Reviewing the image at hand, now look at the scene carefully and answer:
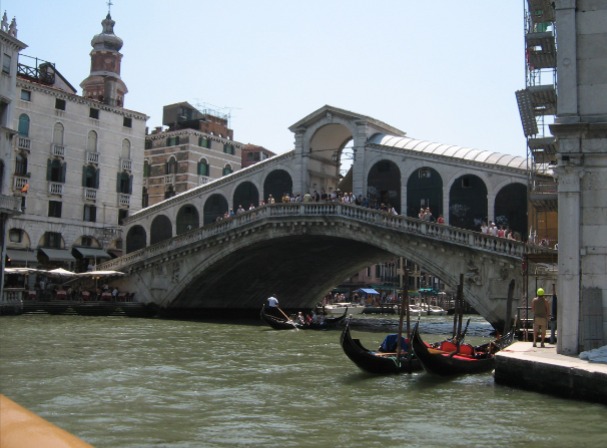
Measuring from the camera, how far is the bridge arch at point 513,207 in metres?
22.2

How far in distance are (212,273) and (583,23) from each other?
18.5 metres

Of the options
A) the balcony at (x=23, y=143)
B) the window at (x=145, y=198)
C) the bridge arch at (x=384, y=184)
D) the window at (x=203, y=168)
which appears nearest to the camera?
the bridge arch at (x=384, y=184)

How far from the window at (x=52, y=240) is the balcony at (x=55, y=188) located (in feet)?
5.45

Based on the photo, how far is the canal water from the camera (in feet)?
22.8

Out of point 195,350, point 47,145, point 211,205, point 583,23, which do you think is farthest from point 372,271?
point 583,23

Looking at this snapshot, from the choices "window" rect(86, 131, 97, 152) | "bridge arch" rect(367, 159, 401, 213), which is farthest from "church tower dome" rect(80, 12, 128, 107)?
"bridge arch" rect(367, 159, 401, 213)

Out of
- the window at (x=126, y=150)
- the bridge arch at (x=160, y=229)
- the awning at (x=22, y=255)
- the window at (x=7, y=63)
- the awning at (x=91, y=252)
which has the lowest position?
the awning at (x=22, y=255)

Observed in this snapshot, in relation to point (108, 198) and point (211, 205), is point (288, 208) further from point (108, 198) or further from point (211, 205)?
point (108, 198)

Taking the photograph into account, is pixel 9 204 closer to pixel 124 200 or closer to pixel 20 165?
pixel 20 165

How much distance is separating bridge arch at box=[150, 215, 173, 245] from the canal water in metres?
15.9

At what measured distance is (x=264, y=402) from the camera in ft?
29.1

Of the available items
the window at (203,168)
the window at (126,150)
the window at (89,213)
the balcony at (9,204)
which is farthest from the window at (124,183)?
the balcony at (9,204)

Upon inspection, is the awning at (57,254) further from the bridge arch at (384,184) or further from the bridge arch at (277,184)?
the bridge arch at (384,184)

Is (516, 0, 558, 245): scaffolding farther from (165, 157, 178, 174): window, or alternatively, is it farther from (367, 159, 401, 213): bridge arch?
(165, 157, 178, 174): window
